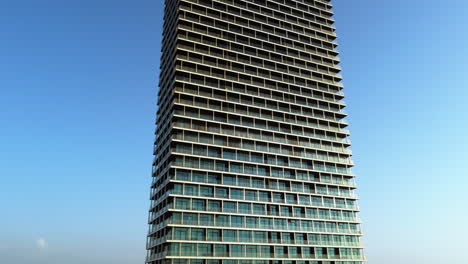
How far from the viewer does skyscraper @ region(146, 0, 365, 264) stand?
8325 cm

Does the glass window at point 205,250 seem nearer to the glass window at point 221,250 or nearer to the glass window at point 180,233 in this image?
the glass window at point 221,250

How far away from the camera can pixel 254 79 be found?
10325 centimetres

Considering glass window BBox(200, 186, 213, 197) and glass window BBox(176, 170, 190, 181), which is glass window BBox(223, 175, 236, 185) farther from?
glass window BBox(176, 170, 190, 181)

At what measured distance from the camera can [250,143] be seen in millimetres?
95250

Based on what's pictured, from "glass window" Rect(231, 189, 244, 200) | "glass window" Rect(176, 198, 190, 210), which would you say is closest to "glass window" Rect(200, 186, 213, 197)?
"glass window" Rect(176, 198, 190, 210)

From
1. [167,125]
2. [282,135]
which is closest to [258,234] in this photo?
[282,135]

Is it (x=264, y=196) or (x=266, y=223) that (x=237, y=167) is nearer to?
(x=264, y=196)

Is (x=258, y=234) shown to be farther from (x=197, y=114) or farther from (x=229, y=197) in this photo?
(x=197, y=114)

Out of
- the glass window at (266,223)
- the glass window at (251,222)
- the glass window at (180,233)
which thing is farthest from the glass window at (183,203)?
the glass window at (266,223)

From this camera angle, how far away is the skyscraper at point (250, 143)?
83250 mm

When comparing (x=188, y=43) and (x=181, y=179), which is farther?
(x=188, y=43)

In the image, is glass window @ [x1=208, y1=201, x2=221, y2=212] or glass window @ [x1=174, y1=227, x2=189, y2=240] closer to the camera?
glass window @ [x1=174, y1=227, x2=189, y2=240]

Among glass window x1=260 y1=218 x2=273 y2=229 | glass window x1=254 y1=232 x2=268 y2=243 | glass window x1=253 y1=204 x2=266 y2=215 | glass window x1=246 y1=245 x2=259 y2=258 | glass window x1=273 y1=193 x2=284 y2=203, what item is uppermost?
glass window x1=273 y1=193 x2=284 y2=203

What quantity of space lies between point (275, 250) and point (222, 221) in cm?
1392
